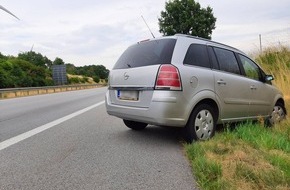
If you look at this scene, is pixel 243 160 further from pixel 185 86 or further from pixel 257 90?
pixel 257 90

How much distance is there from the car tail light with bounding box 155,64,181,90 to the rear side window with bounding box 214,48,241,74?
51.1 inches

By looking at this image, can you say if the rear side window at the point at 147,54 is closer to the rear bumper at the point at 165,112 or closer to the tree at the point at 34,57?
the rear bumper at the point at 165,112

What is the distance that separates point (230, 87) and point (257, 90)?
0.99 meters

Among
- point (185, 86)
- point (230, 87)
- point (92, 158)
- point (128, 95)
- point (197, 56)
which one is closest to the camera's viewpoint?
point (92, 158)

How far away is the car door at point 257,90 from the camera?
281 inches

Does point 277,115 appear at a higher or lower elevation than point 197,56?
lower

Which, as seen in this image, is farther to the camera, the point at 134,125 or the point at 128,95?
the point at 134,125

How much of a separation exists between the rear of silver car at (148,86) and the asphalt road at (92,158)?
19.9 inches

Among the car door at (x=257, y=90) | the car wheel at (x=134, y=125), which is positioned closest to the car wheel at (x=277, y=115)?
the car door at (x=257, y=90)

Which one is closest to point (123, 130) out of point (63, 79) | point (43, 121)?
point (43, 121)

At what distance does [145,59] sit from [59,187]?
9.55 ft

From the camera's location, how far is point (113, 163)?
4.78 m

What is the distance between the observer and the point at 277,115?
7.98m

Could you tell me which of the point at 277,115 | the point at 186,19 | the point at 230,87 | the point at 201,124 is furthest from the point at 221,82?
the point at 186,19
